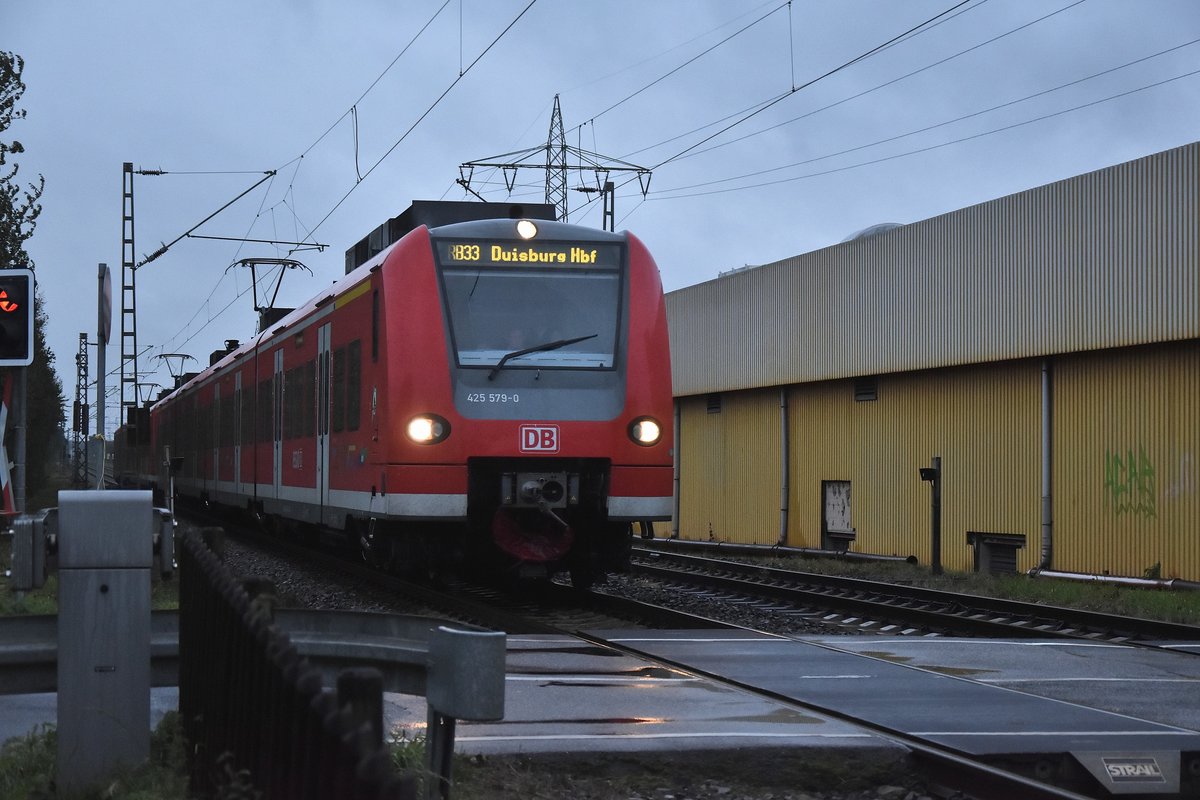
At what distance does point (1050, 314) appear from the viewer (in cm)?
2184

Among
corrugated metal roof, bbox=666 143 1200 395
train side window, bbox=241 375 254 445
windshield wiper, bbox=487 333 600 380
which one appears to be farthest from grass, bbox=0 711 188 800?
train side window, bbox=241 375 254 445

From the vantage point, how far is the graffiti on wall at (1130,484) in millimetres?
20259

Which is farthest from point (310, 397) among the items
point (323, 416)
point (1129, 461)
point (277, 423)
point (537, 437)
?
point (1129, 461)

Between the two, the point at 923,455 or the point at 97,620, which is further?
the point at 923,455

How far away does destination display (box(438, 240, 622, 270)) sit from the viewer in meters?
12.8

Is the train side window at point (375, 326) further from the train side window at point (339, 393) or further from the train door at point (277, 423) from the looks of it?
the train door at point (277, 423)

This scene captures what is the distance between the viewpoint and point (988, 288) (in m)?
23.4

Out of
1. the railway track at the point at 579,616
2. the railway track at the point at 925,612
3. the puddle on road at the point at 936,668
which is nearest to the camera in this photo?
the railway track at the point at 579,616

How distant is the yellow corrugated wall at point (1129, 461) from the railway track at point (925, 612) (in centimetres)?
531

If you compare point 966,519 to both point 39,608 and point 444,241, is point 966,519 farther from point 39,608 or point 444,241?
point 39,608

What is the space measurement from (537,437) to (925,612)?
3.72m

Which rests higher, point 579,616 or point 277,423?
point 277,423

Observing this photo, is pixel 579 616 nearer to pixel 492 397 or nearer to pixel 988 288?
pixel 492 397

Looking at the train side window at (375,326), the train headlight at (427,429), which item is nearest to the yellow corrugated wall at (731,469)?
the train side window at (375,326)
